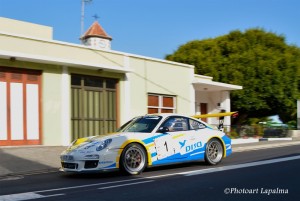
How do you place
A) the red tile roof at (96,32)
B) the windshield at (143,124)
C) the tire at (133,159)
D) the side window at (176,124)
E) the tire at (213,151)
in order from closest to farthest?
the tire at (133,159) < the windshield at (143,124) < the side window at (176,124) < the tire at (213,151) < the red tile roof at (96,32)

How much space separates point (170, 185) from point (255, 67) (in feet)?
67.4

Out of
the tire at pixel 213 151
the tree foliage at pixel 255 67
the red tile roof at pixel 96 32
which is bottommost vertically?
the tire at pixel 213 151

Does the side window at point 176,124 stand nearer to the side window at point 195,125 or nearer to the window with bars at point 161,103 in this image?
the side window at point 195,125

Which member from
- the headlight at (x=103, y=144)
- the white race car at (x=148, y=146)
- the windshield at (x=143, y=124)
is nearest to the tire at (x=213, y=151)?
the white race car at (x=148, y=146)

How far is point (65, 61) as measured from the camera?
16016 mm

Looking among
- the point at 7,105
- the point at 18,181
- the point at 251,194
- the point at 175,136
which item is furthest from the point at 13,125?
the point at 251,194

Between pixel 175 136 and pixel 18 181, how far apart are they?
3.78 m

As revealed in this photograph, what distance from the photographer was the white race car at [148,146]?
9.24 meters

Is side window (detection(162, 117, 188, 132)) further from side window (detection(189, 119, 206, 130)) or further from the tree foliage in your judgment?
the tree foliage

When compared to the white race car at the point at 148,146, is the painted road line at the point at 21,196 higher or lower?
lower

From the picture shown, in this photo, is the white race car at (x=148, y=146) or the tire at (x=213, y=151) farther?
the tire at (x=213, y=151)

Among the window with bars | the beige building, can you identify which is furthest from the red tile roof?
the window with bars

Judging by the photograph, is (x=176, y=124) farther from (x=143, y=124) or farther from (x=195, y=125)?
(x=143, y=124)

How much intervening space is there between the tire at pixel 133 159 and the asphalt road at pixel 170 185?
0.20 m
